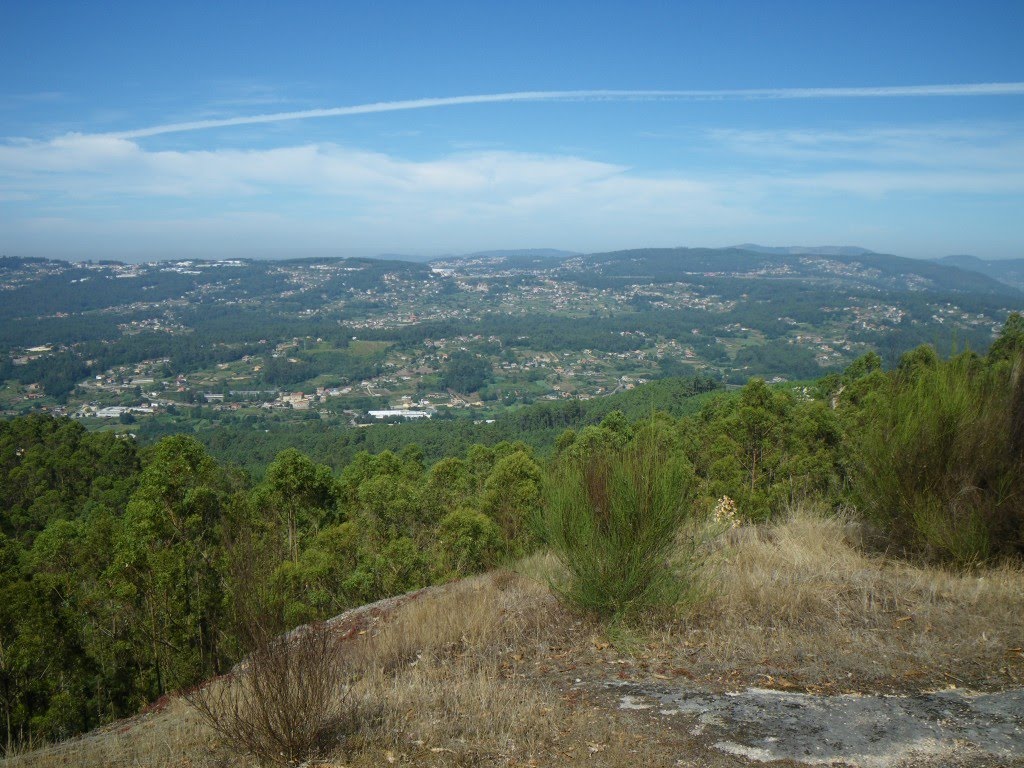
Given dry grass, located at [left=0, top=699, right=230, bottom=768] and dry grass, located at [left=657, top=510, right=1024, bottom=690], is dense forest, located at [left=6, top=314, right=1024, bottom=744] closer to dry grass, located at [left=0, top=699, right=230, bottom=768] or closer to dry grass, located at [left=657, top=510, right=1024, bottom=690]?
dry grass, located at [left=0, top=699, right=230, bottom=768]

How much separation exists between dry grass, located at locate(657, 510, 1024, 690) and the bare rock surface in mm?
213

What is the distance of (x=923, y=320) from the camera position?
216 ft

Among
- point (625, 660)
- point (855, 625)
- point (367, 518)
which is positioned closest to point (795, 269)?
point (367, 518)

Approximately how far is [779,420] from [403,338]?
8288 cm

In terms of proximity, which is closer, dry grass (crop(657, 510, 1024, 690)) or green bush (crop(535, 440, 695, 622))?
dry grass (crop(657, 510, 1024, 690))

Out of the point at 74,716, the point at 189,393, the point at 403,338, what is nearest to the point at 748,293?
the point at 403,338

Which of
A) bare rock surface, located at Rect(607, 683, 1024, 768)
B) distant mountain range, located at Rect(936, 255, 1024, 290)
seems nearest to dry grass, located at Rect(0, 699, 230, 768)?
bare rock surface, located at Rect(607, 683, 1024, 768)

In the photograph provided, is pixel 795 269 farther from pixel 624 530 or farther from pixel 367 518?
pixel 624 530

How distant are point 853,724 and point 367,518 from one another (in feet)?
47.3

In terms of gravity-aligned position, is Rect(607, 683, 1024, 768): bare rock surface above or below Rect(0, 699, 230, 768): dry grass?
above

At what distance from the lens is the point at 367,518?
1630 cm

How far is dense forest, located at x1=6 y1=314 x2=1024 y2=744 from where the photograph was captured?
4801 mm

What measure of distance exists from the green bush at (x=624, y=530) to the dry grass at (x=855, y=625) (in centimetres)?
32

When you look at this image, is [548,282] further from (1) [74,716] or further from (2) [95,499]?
(1) [74,716]
